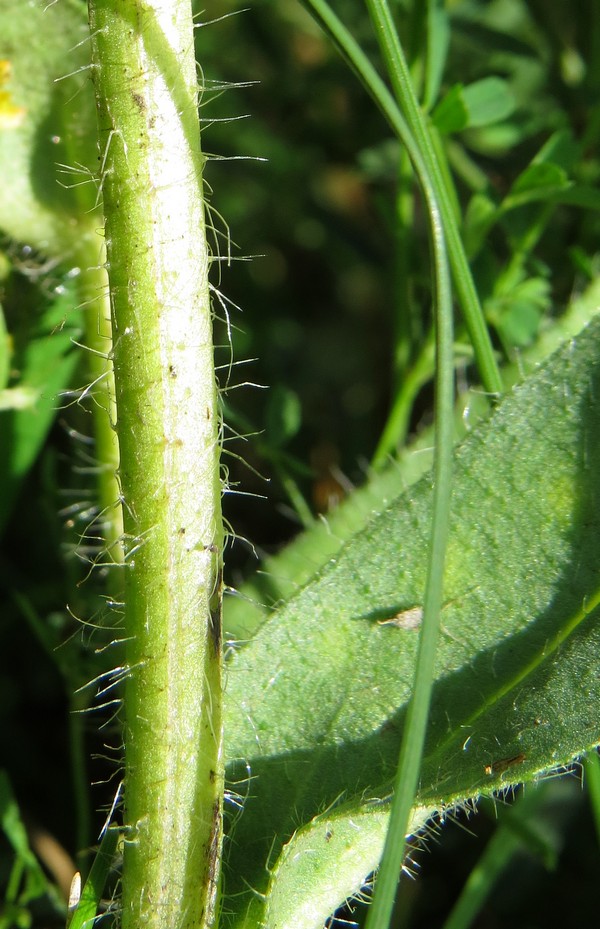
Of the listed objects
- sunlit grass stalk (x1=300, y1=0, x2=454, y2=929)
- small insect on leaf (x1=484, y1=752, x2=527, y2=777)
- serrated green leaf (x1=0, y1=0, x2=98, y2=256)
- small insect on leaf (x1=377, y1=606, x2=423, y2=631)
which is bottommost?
small insect on leaf (x1=484, y1=752, x2=527, y2=777)

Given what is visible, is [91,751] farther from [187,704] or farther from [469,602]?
[469,602]

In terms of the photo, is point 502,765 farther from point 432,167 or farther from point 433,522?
point 432,167

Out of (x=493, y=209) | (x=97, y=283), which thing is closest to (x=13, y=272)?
(x=97, y=283)

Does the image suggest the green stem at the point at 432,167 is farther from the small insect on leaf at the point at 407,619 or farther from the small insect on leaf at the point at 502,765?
the small insect on leaf at the point at 502,765

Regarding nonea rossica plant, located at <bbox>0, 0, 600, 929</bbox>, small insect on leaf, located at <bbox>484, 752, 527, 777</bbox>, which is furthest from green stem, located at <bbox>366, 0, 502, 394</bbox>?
small insect on leaf, located at <bbox>484, 752, 527, 777</bbox>

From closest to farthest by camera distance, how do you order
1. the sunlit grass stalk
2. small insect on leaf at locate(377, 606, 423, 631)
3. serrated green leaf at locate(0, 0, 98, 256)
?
the sunlit grass stalk, small insect on leaf at locate(377, 606, 423, 631), serrated green leaf at locate(0, 0, 98, 256)

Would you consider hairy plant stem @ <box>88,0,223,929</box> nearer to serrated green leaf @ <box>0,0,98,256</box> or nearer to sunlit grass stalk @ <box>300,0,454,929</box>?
sunlit grass stalk @ <box>300,0,454,929</box>

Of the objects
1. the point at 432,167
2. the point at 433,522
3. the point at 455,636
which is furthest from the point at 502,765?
the point at 432,167
